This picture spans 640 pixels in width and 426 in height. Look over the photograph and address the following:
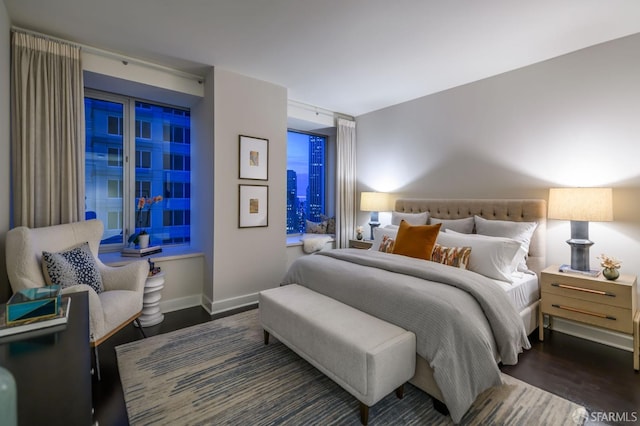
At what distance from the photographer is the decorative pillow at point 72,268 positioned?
2129 millimetres

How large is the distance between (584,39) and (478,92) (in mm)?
1016

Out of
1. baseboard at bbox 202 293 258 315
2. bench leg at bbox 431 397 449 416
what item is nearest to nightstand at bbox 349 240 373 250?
baseboard at bbox 202 293 258 315

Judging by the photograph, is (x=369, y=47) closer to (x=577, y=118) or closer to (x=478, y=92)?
(x=478, y=92)

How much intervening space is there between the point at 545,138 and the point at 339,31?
7.78 feet

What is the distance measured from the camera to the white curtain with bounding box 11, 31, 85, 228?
2479mm

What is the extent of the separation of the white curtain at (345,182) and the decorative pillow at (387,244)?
1551 mm

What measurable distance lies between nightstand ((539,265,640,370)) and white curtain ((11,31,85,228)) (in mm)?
4414

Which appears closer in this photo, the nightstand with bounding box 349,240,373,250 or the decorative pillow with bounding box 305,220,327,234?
the nightstand with bounding box 349,240,373,250

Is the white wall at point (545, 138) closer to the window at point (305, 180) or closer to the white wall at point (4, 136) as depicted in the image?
the window at point (305, 180)

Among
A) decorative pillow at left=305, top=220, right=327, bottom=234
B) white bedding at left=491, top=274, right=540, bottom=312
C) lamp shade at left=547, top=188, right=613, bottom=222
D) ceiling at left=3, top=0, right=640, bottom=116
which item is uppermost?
ceiling at left=3, top=0, right=640, bottom=116

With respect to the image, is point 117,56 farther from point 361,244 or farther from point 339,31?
point 361,244

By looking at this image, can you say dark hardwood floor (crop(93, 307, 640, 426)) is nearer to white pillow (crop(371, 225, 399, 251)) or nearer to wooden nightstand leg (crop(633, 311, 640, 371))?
wooden nightstand leg (crop(633, 311, 640, 371))

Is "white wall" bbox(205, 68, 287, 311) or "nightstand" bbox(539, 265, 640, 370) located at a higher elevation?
"white wall" bbox(205, 68, 287, 311)

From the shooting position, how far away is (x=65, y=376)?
87 cm
